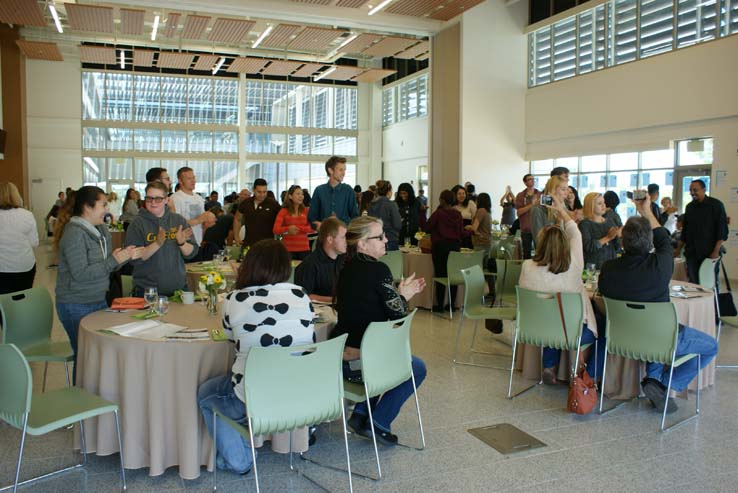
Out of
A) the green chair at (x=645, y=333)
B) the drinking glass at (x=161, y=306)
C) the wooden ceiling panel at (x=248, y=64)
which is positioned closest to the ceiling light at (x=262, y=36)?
the wooden ceiling panel at (x=248, y=64)

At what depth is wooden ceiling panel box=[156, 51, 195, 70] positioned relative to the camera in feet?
48.4

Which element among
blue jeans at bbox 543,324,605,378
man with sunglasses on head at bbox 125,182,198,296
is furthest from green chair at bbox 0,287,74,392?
blue jeans at bbox 543,324,605,378

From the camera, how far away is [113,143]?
64.2 feet

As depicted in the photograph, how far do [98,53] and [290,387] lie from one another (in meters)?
15.0

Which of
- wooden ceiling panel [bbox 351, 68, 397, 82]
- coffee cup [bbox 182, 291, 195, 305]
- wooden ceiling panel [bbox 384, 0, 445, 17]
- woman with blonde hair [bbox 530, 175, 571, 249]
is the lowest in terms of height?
coffee cup [bbox 182, 291, 195, 305]

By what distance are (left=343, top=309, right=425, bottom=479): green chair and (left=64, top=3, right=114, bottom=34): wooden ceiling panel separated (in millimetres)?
9402

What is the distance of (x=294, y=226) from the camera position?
689cm

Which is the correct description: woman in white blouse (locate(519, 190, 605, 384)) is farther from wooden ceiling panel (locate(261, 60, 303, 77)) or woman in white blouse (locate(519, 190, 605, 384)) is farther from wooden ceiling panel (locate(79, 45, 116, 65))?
wooden ceiling panel (locate(79, 45, 116, 65))

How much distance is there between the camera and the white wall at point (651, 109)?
10.1 m

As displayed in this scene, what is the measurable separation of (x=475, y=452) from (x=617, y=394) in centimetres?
155

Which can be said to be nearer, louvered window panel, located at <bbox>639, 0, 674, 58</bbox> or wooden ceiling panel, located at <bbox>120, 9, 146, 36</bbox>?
wooden ceiling panel, located at <bbox>120, 9, 146, 36</bbox>

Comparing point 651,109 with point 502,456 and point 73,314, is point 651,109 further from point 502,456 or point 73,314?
point 73,314

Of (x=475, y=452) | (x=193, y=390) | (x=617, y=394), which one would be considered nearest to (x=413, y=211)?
(x=617, y=394)

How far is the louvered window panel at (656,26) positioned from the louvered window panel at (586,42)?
4.02 feet
